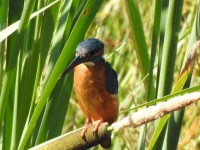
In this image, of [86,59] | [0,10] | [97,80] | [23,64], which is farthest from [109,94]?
[0,10]

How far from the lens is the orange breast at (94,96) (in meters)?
2.12

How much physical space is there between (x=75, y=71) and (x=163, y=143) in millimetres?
460

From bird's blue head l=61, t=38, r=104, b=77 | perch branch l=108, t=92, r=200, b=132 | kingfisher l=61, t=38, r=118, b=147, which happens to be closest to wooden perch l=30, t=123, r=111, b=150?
perch branch l=108, t=92, r=200, b=132

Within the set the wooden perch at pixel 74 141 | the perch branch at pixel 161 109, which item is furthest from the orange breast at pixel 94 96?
the perch branch at pixel 161 109

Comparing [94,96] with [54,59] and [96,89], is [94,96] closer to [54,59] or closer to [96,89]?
[96,89]

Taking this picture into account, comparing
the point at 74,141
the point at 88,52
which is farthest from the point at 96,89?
the point at 74,141

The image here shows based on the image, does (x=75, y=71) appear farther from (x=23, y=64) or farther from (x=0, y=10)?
(x=0, y=10)

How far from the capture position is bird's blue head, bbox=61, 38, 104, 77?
190 centimetres

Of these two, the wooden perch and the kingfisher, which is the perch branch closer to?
the wooden perch

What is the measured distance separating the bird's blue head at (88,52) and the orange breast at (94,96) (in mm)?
64

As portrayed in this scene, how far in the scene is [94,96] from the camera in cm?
213

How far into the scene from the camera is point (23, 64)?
1970mm

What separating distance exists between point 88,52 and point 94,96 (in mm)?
198

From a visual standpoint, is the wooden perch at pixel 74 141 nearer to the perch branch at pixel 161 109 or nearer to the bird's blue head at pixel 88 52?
the perch branch at pixel 161 109
